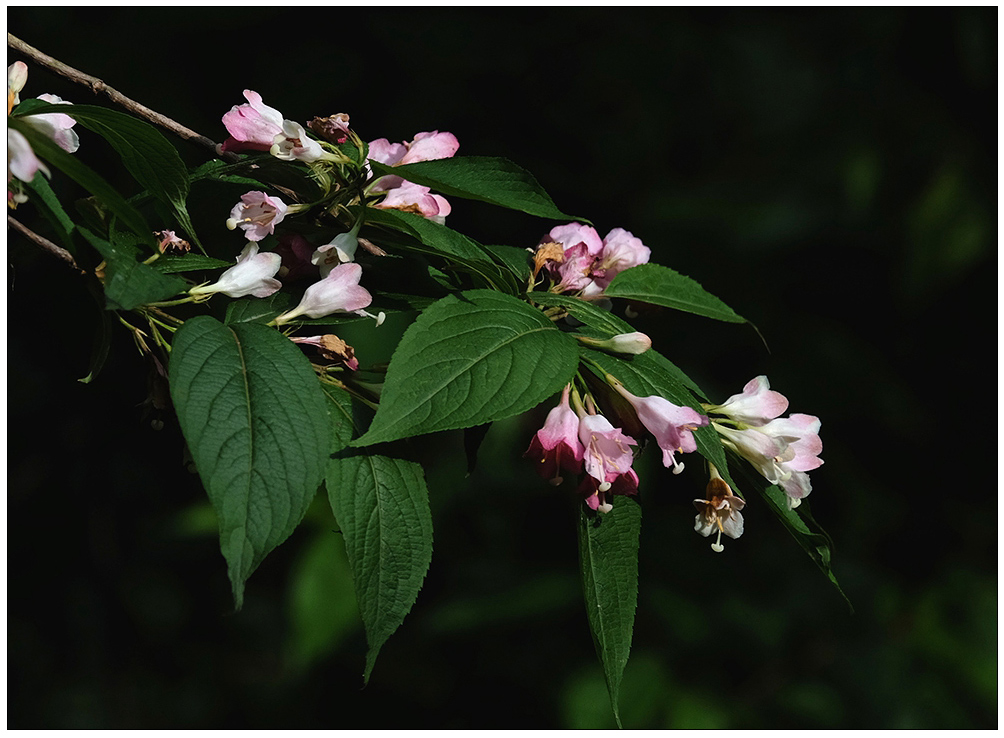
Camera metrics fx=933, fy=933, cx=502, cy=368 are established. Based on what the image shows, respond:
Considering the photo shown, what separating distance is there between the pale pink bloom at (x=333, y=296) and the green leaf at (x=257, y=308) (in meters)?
0.01

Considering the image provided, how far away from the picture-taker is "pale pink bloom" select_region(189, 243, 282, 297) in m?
0.61

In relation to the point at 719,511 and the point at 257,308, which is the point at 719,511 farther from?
the point at 257,308

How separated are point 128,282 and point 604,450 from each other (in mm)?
318

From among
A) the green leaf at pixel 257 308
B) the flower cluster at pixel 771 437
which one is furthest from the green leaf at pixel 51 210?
the flower cluster at pixel 771 437

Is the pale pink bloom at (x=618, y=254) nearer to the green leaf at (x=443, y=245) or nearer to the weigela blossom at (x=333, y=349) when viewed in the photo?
the green leaf at (x=443, y=245)

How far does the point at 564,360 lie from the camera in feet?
1.87

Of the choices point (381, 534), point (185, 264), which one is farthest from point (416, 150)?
point (381, 534)

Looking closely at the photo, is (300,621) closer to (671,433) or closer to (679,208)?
(679,208)

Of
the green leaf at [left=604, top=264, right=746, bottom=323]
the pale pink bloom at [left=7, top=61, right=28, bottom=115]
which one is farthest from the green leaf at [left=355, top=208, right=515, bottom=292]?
the pale pink bloom at [left=7, top=61, right=28, bottom=115]

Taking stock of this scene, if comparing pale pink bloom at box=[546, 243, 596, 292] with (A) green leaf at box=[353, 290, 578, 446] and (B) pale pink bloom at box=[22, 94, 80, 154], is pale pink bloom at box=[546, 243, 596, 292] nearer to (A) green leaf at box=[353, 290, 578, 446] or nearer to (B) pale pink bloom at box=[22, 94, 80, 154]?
(A) green leaf at box=[353, 290, 578, 446]

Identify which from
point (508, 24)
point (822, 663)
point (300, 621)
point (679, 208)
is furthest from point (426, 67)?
point (822, 663)

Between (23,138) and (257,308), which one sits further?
(257,308)

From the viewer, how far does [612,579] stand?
0.65 meters

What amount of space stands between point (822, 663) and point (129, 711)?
1553 millimetres
